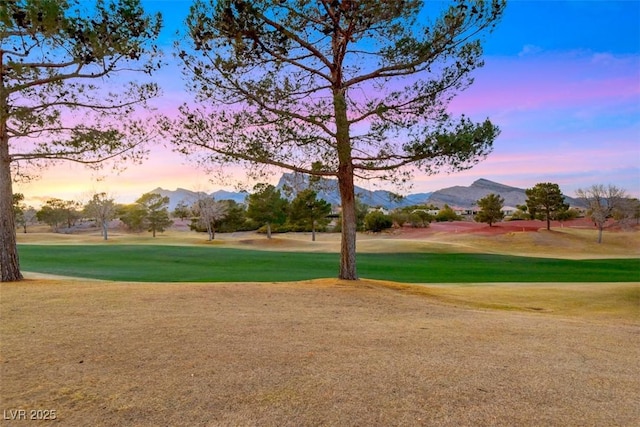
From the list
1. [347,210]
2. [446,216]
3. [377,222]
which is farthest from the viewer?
[446,216]

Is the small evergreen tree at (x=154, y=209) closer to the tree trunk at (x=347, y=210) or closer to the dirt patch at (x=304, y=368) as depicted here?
the tree trunk at (x=347, y=210)

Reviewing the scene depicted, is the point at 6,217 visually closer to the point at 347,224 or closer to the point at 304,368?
the point at 347,224

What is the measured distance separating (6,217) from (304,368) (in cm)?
1222

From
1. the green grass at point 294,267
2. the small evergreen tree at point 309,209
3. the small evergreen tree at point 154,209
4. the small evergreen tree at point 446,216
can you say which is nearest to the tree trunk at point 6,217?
the green grass at point 294,267

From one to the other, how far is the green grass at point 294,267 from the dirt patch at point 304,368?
11138mm

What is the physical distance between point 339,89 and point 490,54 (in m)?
4.95

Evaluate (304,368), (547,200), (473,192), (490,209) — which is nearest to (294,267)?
(304,368)

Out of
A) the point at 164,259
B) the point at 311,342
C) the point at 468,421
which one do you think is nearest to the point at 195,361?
the point at 311,342

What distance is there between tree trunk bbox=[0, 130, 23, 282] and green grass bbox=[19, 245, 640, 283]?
5123 millimetres

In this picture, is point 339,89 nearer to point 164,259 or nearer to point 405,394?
point 405,394

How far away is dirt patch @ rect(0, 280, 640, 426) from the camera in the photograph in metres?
3.39

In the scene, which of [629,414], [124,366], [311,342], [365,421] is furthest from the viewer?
[311,342]

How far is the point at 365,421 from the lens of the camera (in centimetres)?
321

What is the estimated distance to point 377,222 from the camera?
176 feet
